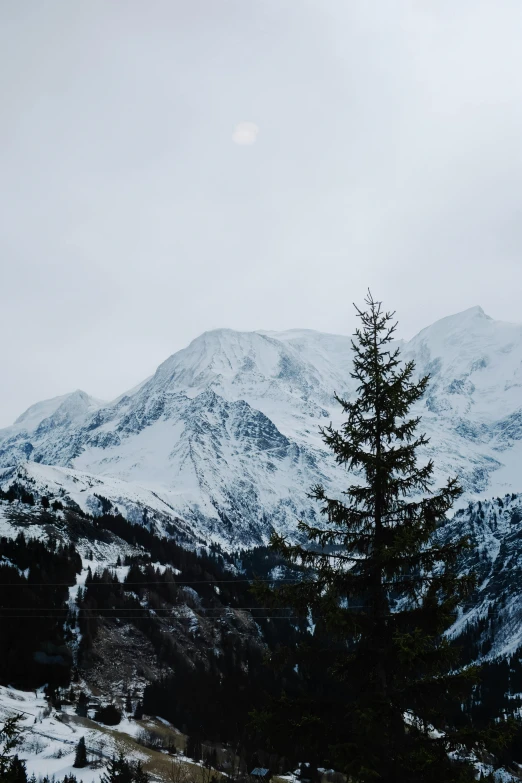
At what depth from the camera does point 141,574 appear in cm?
15512

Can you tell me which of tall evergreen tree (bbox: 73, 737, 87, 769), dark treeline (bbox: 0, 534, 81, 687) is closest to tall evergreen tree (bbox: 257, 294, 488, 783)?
tall evergreen tree (bbox: 73, 737, 87, 769)

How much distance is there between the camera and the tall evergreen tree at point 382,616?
1351 cm

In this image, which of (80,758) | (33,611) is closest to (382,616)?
(80,758)

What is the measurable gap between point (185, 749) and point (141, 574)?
63.6 meters

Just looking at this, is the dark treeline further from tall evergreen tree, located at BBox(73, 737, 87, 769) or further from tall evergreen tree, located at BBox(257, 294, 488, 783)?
tall evergreen tree, located at BBox(257, 294, 488, 783)

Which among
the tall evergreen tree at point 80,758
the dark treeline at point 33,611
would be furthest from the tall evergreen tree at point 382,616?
the dark treeline at point 33,611

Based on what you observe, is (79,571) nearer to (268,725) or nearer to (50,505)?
(50,505)

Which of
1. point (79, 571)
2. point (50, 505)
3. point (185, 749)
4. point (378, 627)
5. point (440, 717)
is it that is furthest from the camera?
point (50, 505)

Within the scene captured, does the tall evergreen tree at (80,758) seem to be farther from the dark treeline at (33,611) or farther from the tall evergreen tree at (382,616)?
the tall evergreen tree at (382,616)

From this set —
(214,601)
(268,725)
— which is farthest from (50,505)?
(268,725)

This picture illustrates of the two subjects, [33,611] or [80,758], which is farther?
[33,611]

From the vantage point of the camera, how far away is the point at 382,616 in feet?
49.6

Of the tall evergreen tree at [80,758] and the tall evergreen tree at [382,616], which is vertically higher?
the tall evergreen tree at [382,616]

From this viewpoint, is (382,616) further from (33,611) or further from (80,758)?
(33,611)
